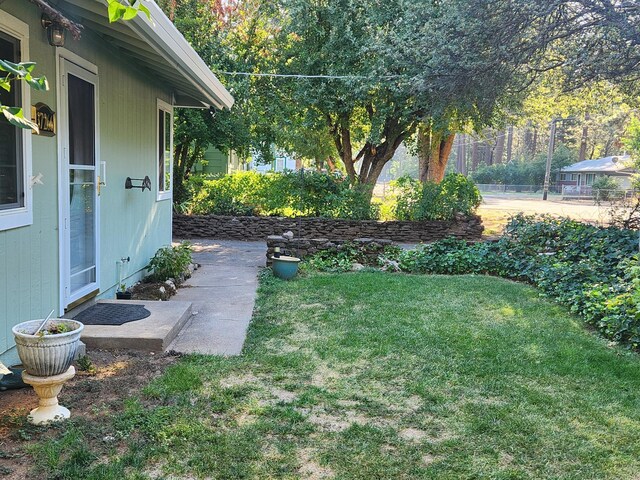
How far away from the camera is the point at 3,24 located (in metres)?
3.24

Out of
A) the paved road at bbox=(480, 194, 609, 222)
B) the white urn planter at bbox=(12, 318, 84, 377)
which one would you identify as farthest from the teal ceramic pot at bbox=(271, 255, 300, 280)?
the paved road at bbox=(480, 194, 609, 222)

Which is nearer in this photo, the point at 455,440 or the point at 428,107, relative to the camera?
the point at 455,440

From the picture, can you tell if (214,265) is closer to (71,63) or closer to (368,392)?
(71,63)

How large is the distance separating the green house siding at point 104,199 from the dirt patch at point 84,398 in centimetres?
53

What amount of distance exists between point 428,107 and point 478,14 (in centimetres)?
271

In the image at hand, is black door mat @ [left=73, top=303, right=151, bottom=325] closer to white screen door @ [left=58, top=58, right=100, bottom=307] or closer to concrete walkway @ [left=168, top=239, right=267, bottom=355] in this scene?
white screen door @ [left=58, top=58, right=100, bottom=307]

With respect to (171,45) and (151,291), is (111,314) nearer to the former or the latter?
(151,291)

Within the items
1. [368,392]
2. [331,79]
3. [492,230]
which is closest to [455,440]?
[368,392]

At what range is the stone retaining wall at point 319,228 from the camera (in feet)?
41.4

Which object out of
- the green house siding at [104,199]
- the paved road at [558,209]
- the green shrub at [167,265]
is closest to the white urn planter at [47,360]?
the green house siding at [104,199]

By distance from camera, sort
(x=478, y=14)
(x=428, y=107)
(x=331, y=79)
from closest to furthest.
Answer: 1. (x=478, y=14)
2. (x=428, y=107)
3. (x=331, y=79)

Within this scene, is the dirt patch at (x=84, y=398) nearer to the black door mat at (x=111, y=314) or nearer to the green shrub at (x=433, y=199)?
the black door mat at (x=111, y=314)

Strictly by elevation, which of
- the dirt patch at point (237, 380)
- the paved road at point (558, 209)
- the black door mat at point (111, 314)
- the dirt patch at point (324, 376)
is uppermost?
the paved road at point (558, 209)

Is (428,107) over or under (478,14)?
under
